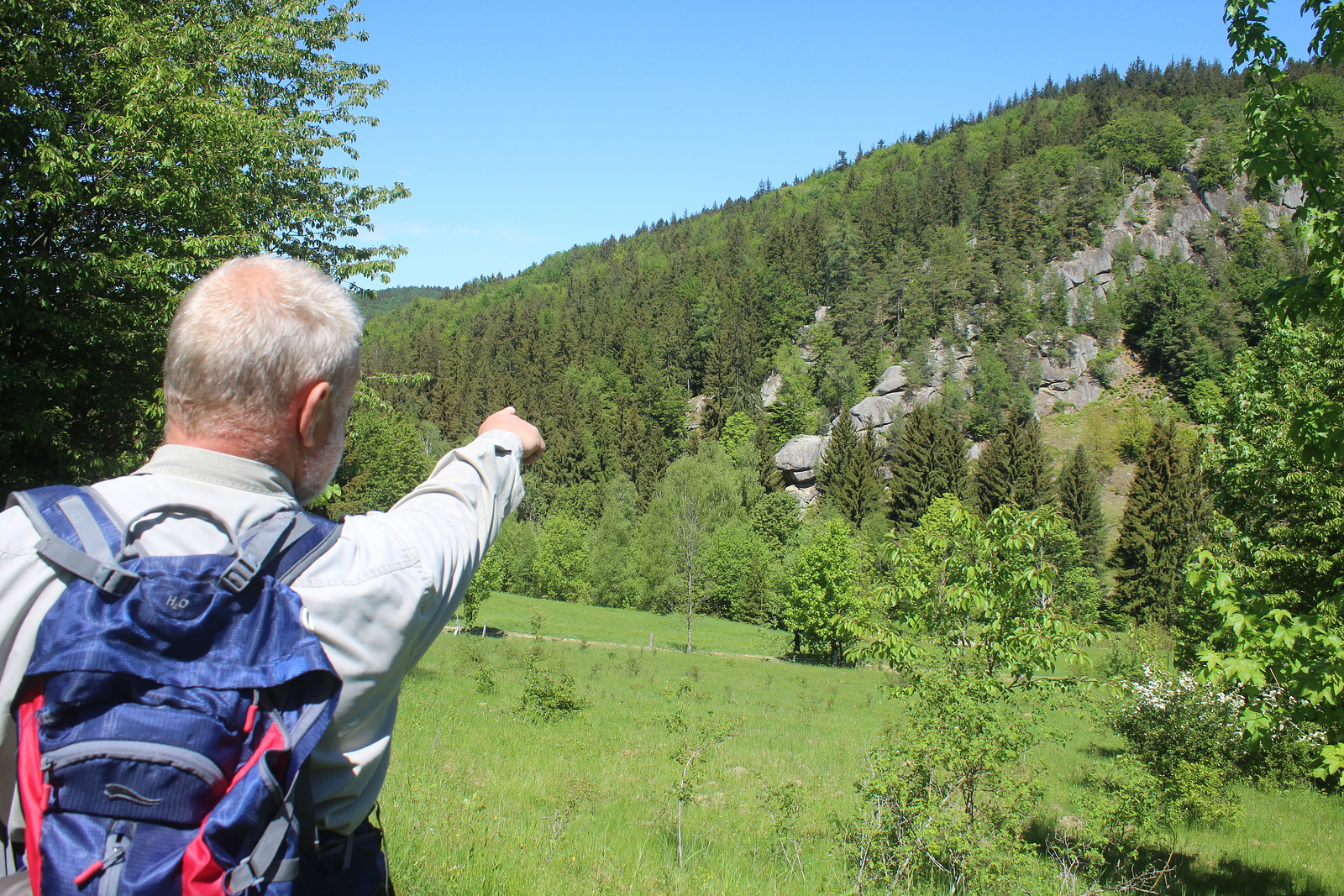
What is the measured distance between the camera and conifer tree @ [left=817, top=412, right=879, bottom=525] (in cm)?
6831

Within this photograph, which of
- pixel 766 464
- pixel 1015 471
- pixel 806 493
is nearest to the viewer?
pixel 1015 471

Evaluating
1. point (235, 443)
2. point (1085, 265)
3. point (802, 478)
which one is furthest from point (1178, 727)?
point (1085, 265)

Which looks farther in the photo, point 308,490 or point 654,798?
point 654,798

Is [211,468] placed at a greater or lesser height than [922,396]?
lesser

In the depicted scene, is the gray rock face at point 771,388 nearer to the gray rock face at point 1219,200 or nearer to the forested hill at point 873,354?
the forested hill at point 873,354

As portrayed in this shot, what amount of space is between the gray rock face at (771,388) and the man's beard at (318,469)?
92998 millimetres

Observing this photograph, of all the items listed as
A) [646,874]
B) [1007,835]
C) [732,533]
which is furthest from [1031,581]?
[732,533]

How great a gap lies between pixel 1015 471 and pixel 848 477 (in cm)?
1335

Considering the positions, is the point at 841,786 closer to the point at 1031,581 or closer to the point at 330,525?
the point at 1031,581

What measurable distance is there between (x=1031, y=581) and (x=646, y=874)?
4.03 metres

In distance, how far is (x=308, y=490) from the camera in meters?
1.47

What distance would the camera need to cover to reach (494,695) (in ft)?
59.2

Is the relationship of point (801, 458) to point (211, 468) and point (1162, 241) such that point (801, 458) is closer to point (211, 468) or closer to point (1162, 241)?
point (1162, 241)

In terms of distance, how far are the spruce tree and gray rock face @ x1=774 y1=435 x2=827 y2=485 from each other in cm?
2104
